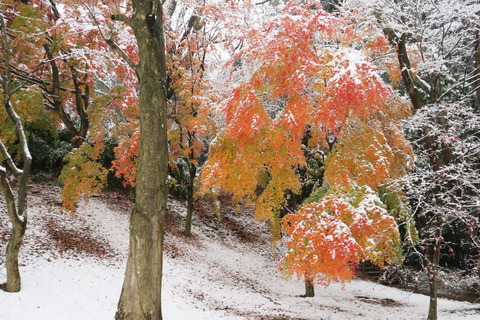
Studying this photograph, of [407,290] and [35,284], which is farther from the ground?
[35,284]

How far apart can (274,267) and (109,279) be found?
28.1 feet

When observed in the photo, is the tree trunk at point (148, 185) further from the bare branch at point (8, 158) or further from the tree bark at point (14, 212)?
the bare branch at point (8, 158)

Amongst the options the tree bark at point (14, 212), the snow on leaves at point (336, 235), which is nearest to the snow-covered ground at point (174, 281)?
the tree bark at point (14, 212)

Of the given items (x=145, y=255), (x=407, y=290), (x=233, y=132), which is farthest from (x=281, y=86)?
(x=407, y=290)

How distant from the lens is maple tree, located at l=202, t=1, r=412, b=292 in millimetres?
5420

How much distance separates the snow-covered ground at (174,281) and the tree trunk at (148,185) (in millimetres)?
2083

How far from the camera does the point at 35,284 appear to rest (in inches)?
249

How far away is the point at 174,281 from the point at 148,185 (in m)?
5.74

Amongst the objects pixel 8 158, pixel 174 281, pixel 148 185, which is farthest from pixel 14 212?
pixel 174 281

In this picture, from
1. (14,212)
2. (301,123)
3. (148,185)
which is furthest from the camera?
(301,123)

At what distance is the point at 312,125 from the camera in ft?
23.3

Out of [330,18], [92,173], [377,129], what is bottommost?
A: [92,173]

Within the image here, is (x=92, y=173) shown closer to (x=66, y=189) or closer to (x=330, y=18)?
(x=66, y=189)

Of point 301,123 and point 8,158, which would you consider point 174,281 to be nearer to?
point 8,158
